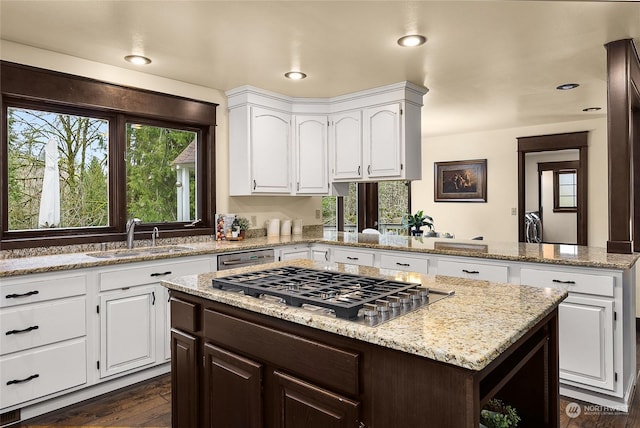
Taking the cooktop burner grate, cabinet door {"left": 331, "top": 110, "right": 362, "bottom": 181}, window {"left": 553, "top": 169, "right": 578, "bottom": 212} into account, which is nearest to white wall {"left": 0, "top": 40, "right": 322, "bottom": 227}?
cabinet door {"left": 331, "top": 110, "right": 362, "bottom": 181}

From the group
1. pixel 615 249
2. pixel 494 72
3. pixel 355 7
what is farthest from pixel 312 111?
pixel 615 249

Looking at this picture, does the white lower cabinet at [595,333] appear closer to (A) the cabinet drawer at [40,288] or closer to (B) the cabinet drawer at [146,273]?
(B) the cabinet drawer at [146,273]

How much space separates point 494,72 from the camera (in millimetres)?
3516

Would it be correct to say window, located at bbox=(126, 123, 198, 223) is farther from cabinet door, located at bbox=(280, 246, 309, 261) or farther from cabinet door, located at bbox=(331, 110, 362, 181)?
cabinet door, located at bbox=(331, 110, 362, 181)

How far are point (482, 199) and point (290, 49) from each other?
182 inches

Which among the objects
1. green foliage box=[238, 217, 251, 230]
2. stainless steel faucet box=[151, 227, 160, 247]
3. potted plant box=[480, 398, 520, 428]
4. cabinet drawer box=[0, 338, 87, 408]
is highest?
green foliage box=[238, 217, 251, 230]

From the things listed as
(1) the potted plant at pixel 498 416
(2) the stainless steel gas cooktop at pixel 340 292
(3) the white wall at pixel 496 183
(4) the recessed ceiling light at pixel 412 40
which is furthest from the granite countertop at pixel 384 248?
(3) the white wall at pixel 496 183

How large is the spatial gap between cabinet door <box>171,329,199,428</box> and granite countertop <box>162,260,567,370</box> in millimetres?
257

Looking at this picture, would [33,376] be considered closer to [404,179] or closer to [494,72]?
[404,179]

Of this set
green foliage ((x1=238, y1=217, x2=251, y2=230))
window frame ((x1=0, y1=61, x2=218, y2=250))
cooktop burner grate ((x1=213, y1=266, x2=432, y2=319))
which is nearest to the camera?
cooktop burner grate ((x1=213, y1=266, x2=432, y2=319))

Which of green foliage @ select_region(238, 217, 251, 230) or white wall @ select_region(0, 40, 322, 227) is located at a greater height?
white wall @ select_region(0, 40, 322, 227)

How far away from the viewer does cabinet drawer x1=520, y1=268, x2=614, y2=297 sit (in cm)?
251

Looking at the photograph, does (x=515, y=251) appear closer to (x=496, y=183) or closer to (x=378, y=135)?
(x=378, y=135)

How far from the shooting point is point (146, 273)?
9.51 ft
